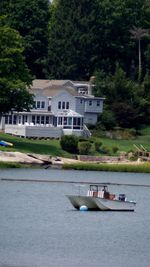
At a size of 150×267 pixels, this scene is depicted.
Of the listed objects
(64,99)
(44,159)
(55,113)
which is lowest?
(55,113)

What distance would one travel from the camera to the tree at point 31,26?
15600 centimetres

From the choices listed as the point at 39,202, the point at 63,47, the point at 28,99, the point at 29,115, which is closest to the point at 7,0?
the point at 63,47

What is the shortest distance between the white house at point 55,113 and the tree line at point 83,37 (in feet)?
26.6

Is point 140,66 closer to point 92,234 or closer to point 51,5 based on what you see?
point 51,5

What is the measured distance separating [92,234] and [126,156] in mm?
52968

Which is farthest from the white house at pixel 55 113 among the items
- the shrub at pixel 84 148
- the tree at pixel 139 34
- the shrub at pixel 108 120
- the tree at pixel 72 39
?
the tree at pixel 139 34

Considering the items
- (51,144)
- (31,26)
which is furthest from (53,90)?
(31,26)

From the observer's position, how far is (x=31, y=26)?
158 metres

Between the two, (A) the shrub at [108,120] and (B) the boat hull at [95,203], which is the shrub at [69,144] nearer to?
(A) the shrub at [108,120]

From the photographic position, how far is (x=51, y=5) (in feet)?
557

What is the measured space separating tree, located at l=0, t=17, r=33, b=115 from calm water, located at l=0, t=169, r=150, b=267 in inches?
1121

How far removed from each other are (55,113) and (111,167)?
24.8 meters

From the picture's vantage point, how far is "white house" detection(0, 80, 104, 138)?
121375 mm

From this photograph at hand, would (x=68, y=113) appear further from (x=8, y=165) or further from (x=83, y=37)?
(x=8, y=165)
